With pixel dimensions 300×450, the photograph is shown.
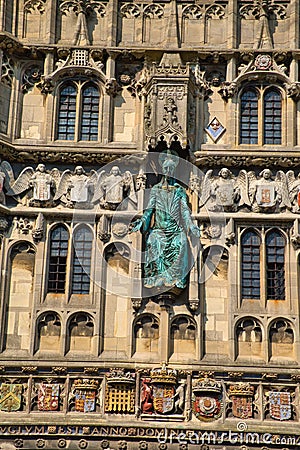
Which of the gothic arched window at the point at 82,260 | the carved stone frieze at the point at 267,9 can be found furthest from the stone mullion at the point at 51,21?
the gothic arched window at the point at 82,260

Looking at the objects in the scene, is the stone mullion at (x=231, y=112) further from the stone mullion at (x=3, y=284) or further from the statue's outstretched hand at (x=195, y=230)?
the stone mullion at (x=3, y=284)

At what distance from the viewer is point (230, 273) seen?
24.9m

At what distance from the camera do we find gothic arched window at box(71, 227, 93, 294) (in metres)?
25.0

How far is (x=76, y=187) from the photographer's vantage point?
2555 cm

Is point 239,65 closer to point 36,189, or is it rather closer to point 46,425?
point 36,189

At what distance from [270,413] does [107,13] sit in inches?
378

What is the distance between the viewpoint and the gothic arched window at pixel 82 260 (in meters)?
25.0

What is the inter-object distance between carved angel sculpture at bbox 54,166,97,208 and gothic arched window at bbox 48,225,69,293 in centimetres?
62

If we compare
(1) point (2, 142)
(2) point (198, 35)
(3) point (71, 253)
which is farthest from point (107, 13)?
(3) point (71, 253)

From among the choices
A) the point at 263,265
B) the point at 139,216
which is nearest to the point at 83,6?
the point at 139,216

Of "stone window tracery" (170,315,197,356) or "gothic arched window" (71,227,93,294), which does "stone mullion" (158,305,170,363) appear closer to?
"stone window tracery" (170,315,197,356)

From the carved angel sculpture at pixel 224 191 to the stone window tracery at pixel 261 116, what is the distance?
95 cm

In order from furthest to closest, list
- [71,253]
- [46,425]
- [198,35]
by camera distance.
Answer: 1. [198,35]
2. [71,253]
3. [46,425]

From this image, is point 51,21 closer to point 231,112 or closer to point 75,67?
point 75,67
